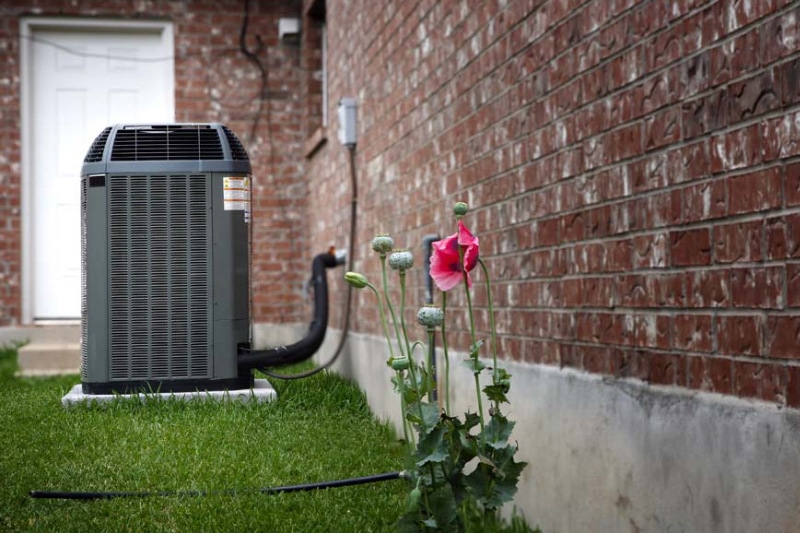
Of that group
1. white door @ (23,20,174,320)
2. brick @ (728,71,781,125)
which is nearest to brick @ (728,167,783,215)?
brick @ (728,71,781,125)

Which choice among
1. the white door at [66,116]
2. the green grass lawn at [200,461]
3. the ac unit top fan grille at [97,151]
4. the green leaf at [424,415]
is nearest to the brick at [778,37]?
the green leaf at [424,415]

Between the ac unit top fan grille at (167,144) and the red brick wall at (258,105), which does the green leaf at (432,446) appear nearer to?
the ac unit top fan grille at (167,144)

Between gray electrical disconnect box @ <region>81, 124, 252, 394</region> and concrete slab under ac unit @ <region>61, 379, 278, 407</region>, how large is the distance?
0.18 feet

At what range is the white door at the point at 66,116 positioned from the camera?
307 inches

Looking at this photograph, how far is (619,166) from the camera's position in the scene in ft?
7.80

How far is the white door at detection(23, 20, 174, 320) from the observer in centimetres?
779

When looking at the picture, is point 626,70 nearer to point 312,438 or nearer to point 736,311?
point 736,311

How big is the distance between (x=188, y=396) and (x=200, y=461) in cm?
95

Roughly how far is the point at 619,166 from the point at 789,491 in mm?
926

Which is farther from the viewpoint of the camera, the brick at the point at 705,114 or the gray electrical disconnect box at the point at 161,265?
the gray electrical disconnect box at the point at 161,265

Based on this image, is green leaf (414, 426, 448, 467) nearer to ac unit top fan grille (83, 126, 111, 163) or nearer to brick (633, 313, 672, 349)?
brick (633, 313, 672, 349)

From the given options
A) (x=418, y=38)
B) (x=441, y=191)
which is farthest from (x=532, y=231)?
(x=418, y=38)

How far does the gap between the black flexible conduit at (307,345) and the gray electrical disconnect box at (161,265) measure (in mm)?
85

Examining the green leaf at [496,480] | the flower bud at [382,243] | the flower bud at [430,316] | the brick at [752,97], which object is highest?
the brick at [752,97]
